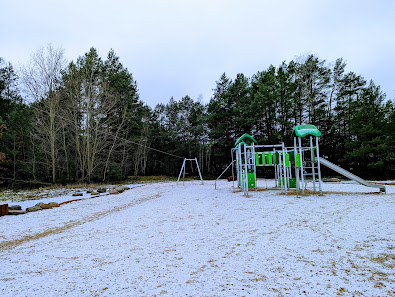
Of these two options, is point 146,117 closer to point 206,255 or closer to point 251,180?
point 251,180

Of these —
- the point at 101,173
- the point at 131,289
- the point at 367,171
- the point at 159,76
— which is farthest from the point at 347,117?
the point at 159,76

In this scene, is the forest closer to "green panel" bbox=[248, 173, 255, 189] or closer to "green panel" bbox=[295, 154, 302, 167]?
"green panel" bbox=[248, 173, 255, 189]

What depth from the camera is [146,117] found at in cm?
3108

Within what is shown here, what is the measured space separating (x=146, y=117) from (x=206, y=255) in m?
29.5

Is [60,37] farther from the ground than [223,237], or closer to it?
farther from the ground

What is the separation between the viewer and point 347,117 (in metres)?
21.4

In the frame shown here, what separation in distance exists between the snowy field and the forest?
1069 cm

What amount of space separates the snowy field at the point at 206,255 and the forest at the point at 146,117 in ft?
35.1

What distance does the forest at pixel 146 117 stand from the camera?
1688cm

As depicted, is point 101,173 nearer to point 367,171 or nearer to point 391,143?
point 367,171

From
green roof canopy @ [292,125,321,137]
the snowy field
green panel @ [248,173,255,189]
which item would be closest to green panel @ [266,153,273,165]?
green panel @ [248,173,255,189]

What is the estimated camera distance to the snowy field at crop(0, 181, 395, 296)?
7.27ft

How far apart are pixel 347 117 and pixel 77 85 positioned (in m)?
23.4

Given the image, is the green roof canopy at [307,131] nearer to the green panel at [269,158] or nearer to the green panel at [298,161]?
the green panel at [298,161]
